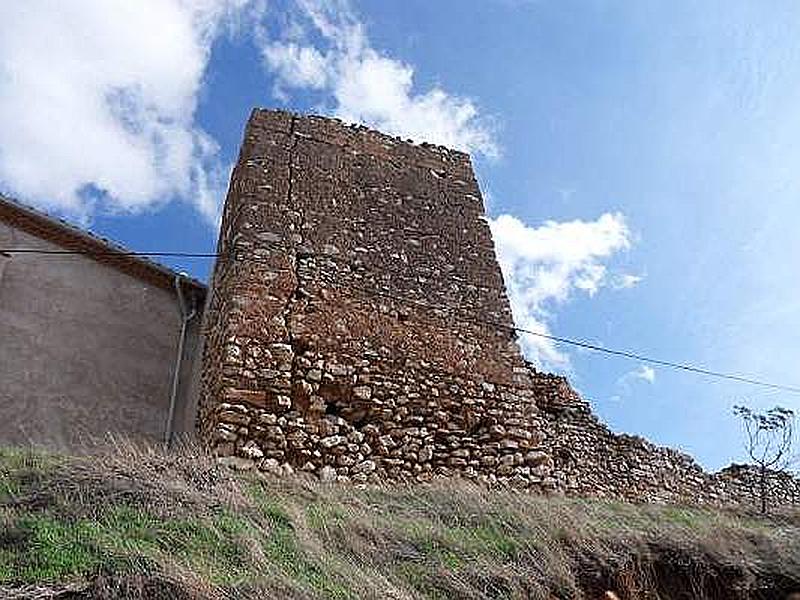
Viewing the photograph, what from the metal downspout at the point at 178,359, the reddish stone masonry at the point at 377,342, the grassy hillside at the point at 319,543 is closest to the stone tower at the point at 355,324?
the reddish stone masonry at the point at 377,342

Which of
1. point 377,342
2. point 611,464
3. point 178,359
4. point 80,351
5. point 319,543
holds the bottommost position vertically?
point 319,543

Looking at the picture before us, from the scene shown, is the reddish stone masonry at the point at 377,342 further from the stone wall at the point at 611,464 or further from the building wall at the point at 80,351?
the building wall at the point at 80,351

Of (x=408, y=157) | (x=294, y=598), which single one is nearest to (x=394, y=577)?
(x=294, y=598)

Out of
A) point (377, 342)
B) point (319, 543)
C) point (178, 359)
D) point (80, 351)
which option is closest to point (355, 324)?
point (377, 342)

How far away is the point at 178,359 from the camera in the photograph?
11.8 metres

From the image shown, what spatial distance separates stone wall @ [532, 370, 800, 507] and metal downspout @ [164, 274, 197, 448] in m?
4.86

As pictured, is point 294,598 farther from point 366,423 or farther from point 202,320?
point 202,320

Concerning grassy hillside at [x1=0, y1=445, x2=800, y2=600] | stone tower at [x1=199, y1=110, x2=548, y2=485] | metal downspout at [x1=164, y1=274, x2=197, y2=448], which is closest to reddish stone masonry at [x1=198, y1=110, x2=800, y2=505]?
stone tower at [x1=199, y1=110, x2=548, y2=485]

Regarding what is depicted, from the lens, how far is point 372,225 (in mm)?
11406

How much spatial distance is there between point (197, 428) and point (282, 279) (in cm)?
204

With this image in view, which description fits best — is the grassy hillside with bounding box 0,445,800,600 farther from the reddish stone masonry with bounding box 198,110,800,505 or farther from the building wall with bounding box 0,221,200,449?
the building wall with bounding box 0,221,200,449

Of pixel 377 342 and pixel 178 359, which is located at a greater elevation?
pixel 377 342

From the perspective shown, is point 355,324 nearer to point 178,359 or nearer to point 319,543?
point 178,359

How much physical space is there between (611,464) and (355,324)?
4.26m
